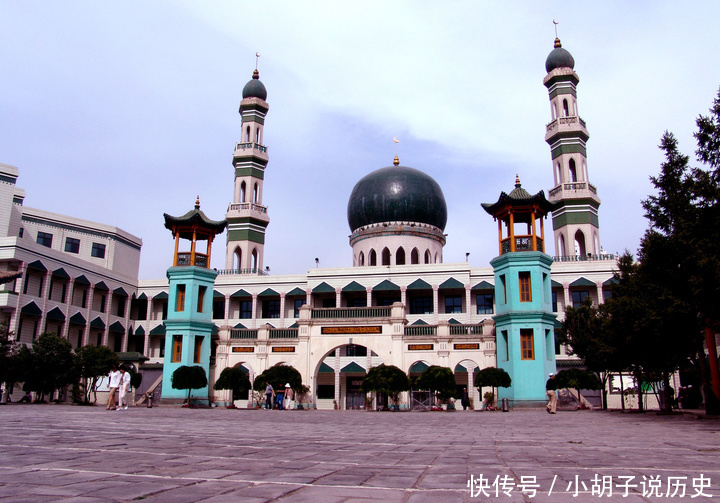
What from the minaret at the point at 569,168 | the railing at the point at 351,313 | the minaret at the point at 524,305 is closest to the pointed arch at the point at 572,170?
the minaret at the point at 569,168

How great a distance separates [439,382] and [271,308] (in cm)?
2838

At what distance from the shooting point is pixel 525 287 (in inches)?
1284

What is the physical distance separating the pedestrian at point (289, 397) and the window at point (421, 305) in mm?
19512

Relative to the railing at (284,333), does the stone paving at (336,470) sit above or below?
below

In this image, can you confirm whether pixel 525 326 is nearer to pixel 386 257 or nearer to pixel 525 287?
pixel 525 287

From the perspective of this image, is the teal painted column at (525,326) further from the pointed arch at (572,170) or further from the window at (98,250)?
the window at (98,250)

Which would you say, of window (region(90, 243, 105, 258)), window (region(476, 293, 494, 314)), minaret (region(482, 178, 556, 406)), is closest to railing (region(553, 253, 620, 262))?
window (region(476, 293, 494, 314))

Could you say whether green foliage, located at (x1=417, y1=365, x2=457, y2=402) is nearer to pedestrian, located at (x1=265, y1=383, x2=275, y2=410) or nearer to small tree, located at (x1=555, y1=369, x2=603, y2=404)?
small tree, located at (x1=555, y1=369, x2=603, y2=404)

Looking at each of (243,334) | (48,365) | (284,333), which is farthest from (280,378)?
(48,365)

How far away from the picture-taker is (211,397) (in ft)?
122

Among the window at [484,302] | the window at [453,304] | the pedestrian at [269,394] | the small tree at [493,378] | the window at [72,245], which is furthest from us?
the window at [72,245]

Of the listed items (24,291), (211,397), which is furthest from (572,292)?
(24,291)

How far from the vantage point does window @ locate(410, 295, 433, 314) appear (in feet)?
170

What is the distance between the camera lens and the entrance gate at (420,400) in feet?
108
